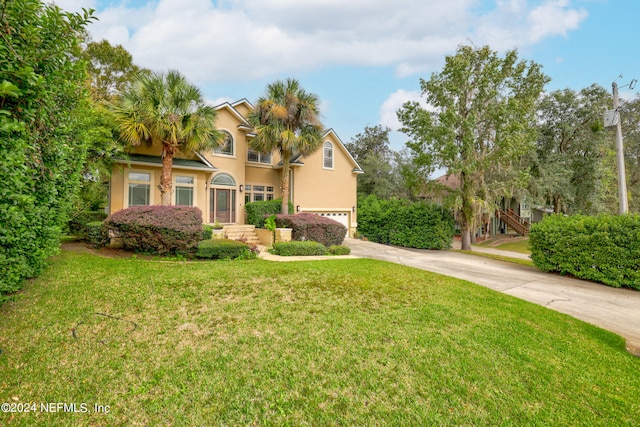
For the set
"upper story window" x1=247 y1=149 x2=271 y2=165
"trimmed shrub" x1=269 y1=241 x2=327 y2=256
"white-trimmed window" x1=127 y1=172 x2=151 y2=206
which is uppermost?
"upper story window" x1=247 y1=149 x2=271 y2=165

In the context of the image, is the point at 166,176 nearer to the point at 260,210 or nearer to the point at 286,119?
the point at 260,210

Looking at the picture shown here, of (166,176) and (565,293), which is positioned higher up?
(166,176)

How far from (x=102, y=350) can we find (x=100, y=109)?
1188cm

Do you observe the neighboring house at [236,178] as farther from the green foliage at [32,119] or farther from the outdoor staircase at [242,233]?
the green foliage at [32,119]

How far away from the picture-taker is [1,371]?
9.45ft

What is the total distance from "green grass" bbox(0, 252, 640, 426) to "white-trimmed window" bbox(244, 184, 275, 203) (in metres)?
12.1

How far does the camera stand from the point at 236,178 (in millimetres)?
16562

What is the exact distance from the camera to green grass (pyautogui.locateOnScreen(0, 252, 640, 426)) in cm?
261

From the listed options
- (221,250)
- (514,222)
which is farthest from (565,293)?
(514,222)

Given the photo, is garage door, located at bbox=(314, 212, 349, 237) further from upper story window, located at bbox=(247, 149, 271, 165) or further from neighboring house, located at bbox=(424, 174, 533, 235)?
neighboring house, located at bbox=(424, 174, 533, 235)

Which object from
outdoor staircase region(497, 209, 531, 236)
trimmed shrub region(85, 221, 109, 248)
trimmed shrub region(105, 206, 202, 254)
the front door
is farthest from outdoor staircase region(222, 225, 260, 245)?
outdoor staircase region(497, 209, 531, 236)

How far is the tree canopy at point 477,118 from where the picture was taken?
14438 millimetres

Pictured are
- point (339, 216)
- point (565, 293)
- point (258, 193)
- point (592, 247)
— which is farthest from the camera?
point (339, 216)

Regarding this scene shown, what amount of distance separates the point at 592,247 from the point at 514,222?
62.7ft
